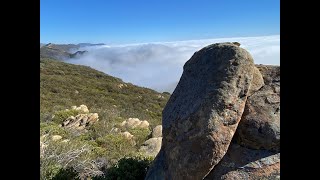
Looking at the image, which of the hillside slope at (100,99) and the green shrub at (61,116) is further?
the hillside slope at (100,99)

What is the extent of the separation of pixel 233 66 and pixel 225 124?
872mm

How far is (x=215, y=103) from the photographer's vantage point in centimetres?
471

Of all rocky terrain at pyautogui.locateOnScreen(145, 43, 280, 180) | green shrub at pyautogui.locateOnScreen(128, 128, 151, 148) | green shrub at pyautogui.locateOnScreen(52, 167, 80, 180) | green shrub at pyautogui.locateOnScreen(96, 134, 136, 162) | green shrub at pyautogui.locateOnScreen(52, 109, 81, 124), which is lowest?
green shrub at pyautogui.locateOnScreen(128, 128, 151, 148)

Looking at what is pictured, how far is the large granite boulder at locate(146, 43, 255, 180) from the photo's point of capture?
15.0 ft

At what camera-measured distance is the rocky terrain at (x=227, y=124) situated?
443 centimetres

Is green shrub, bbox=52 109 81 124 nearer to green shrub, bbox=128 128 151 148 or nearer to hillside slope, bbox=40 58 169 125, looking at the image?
hillside slope, bbox=40 58 169 125

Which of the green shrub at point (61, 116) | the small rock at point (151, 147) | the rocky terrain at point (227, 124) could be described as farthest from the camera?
the green shrub at point (61, 116)

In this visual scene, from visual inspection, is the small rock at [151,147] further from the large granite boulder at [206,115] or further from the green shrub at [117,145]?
the large granite boulder at [206,115]

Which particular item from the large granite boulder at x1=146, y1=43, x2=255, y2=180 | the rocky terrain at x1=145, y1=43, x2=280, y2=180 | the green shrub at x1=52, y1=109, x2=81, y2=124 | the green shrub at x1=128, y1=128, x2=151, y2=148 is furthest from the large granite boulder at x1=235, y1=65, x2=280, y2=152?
the green shrub at x1=52, y1=109, x2=81, y2=124

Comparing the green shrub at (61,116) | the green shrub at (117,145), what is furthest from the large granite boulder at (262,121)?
the green shrub at (61,116)

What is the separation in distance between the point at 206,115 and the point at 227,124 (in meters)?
0.30
